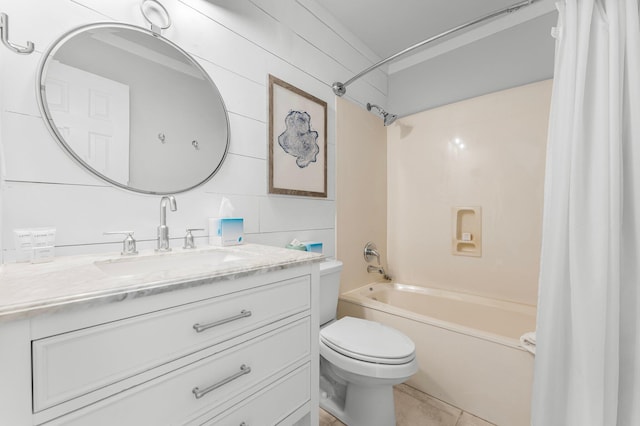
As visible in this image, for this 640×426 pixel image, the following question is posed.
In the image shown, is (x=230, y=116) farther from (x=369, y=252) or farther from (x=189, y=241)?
(x=369, y=252)

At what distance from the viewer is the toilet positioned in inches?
44.6

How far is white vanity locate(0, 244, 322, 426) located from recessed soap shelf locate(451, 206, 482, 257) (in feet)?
5.24

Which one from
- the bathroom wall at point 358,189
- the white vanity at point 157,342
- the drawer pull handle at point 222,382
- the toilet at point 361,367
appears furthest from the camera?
the bathroom wall at point 358,189

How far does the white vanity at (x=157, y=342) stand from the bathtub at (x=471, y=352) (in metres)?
0.89

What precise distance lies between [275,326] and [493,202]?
188 centimetres

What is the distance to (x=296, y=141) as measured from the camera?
1661 millimetres

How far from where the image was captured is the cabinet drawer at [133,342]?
459 millimetres

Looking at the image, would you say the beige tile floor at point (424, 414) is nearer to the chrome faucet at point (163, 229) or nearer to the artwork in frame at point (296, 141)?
the chrome faucet at point (163, 229)

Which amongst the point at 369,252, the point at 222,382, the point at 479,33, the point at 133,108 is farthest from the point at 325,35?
the point at 222,382

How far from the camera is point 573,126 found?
3.26 ft

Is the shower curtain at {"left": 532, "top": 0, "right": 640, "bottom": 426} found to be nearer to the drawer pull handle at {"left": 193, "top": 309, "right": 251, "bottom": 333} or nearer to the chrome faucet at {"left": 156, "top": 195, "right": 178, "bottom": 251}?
the drawer pull handle at {"left": 193, "top": 309, "right": 251, "bottom": 333}

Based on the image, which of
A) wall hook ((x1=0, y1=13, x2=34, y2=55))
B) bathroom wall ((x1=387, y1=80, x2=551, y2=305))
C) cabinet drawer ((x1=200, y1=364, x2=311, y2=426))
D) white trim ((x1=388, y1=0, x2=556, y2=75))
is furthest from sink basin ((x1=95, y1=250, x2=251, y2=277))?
white trim ((x1=388, y1=0, x2=556, y2=75))

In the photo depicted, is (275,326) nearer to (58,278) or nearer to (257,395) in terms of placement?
(257,395)

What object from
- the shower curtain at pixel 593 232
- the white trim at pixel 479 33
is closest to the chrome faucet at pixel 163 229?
the shower curtain at pixel 593 232
